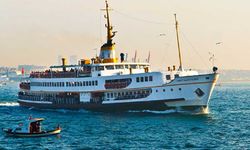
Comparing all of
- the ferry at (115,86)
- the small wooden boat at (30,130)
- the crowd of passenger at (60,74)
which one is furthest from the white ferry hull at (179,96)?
the small wooden boat at (30,130)

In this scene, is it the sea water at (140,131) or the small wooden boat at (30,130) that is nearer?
the sea water at (140,131)

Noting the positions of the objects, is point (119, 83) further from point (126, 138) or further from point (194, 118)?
point (126, 138)

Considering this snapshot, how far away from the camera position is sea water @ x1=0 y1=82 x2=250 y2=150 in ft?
139

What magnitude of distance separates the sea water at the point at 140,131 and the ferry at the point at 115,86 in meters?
1.69

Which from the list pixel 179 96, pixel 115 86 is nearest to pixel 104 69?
pixel 115 86

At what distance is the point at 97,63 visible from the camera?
68.8 metres

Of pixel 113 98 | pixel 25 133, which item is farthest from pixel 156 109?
pixel 25 133

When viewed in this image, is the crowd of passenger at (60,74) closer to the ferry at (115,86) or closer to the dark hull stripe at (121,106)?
the ferry at (115,86)

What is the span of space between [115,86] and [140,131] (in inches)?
604

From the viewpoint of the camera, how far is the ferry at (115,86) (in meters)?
58.0

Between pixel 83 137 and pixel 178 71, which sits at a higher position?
pixel 178 71

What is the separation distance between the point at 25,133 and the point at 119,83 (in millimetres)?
18325

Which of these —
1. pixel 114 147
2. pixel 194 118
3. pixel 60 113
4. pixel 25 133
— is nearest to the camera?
pixel 114 147

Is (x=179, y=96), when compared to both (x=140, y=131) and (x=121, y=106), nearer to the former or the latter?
(x=121, y=106)
